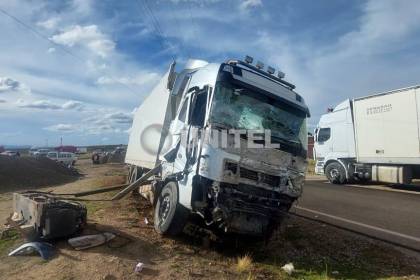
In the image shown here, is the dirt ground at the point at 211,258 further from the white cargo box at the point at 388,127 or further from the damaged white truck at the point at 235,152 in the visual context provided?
the white cargo box at the point at 388,127

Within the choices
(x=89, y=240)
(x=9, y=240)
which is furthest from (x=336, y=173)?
(x=9, y=240)

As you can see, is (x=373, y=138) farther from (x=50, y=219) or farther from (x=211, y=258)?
(x=50, y=219)

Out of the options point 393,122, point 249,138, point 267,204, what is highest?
point 393,122

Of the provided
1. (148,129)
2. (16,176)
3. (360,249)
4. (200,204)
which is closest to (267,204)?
(200,204)

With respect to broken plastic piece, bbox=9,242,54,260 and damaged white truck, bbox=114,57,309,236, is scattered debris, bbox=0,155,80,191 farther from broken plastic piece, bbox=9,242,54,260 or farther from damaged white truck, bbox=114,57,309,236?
damaged white truck, bbox=114,57,309,236

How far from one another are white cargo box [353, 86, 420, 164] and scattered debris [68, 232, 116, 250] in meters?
13.5

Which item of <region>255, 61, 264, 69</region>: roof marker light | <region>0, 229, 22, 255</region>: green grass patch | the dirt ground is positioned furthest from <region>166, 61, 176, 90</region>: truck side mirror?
<region>0, 229, 22, 255</region>: green grass patch

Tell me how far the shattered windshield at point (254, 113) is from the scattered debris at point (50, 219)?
274 cm

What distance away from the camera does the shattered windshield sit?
22.2ft

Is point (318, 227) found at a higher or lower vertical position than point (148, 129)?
lower

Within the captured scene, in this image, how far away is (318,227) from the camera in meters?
9.05

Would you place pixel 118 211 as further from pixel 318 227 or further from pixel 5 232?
pixel 318 227

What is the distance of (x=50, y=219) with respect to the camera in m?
6.37

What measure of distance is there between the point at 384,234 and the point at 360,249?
1455mm
